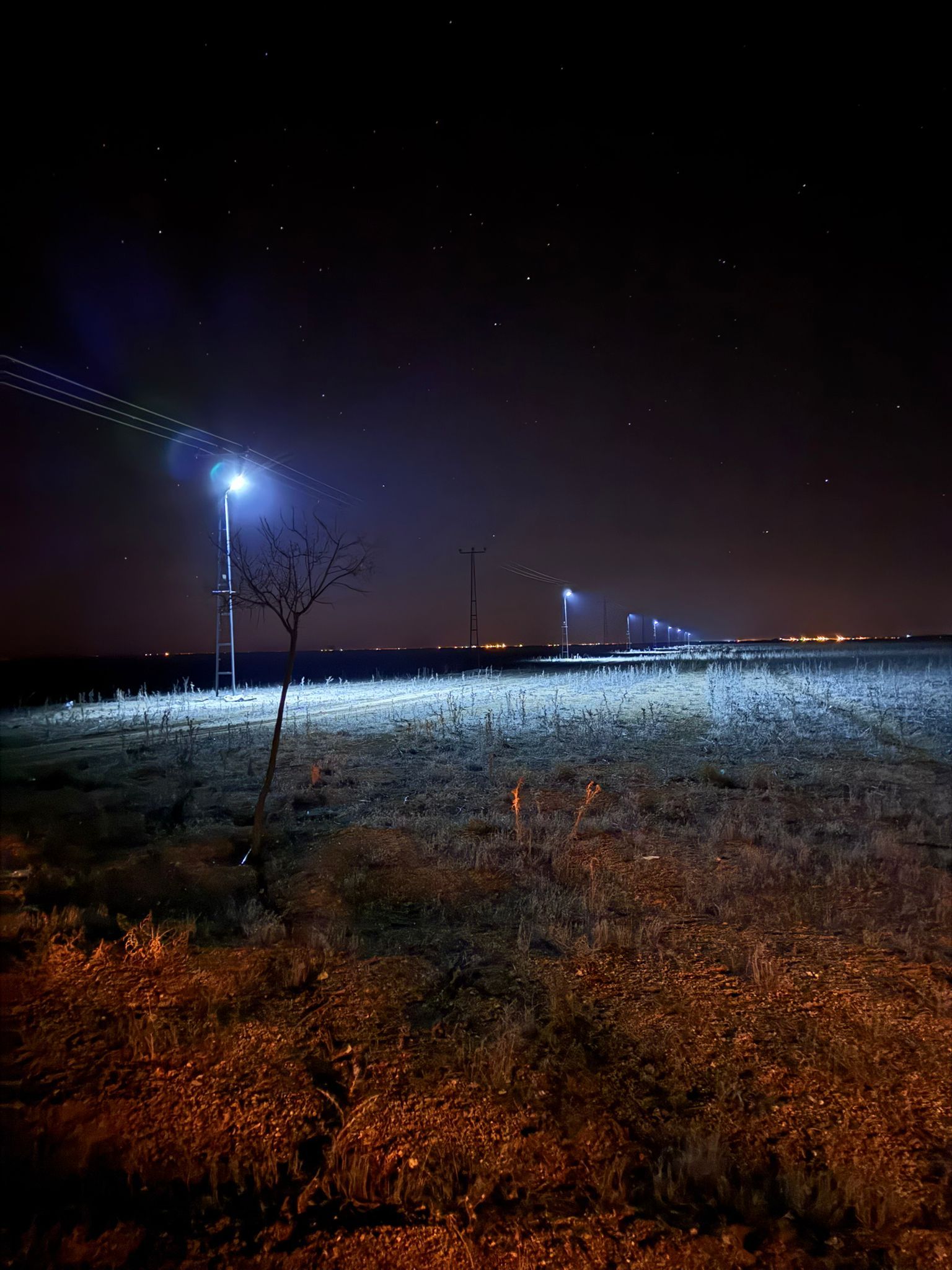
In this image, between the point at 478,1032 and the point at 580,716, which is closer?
the point at 478,1032

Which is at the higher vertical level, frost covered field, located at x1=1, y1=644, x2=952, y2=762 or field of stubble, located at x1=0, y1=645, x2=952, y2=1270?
frost covered field, located at x1=1, y1=644, x2=952, y2=762

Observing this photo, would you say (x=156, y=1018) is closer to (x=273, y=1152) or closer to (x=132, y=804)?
(x=273, y=1152)

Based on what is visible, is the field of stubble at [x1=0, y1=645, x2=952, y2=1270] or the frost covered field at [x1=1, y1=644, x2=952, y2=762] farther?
the frost covered field at [x1=1, y1=644, x2=952, y2=762]

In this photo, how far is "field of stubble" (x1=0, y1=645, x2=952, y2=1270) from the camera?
3402 mm

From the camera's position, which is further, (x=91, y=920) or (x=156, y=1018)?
(x=91, y=920)

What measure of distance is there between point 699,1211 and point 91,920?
19.0 feet

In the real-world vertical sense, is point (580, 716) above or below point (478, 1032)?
above

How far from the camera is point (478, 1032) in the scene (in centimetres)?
496

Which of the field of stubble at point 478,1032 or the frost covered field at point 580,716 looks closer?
the field of stubble at point 478,1032

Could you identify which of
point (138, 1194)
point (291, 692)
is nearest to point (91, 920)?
point (138, 1194)

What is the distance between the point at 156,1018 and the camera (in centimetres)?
495

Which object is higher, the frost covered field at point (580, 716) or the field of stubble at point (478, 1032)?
the frost covered field at point (580, 716)

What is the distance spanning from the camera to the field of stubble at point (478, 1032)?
340 centimetres

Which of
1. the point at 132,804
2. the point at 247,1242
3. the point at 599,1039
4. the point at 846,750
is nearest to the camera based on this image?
the point at 247,1242
